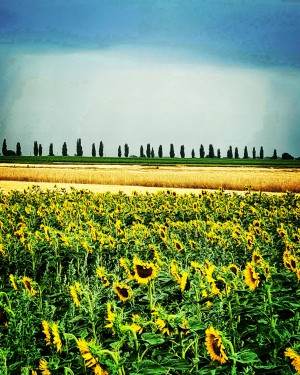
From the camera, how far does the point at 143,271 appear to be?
2791mm

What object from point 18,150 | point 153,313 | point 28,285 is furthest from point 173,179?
point 18,150

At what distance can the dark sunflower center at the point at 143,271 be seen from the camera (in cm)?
277

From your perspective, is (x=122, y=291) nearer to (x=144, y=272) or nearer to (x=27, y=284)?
(x=144, y=272)

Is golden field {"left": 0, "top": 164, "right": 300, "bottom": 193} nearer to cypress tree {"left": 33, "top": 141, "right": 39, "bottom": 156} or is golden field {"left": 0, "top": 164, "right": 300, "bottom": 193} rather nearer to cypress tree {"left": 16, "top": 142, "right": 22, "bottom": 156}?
cypress tree {"left": 16, "top": 142, "right": 22, "bottom": 156}

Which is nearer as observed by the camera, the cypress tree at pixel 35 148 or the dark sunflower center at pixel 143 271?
the dark sunflower center at pixel 143 271

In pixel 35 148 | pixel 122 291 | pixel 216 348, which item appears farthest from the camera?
pixel 35 148

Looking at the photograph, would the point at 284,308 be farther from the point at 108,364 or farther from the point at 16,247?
the point at 16,247

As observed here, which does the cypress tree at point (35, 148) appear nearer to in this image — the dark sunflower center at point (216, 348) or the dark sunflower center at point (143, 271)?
the dark sunflower center at point (143, 271)

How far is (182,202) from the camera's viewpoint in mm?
9625

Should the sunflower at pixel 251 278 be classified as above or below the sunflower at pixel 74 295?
above

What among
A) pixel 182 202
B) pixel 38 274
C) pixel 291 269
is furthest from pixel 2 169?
pixel 291 269

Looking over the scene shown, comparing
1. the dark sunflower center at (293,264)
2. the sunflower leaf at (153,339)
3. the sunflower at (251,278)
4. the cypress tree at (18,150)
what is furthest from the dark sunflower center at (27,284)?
the cypress tree at (18,150)

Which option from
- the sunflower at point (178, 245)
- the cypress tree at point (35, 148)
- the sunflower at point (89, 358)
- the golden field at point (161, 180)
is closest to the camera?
the sunflower at point (89, 358)

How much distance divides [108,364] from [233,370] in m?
0.46
